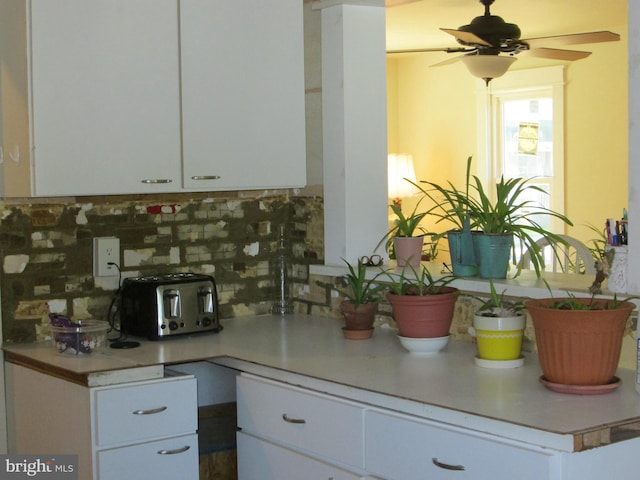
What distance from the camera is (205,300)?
3188mm

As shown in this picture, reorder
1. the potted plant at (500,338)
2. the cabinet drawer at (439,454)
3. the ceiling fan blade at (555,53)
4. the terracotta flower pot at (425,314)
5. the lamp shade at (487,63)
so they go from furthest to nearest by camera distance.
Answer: the ceiling fan blade at (555,53)
the lamp shade at (487,63)
the terracotta flower pot at (425,314)
the potted plant at (500,338)
the cabinet drawer at (439,454)

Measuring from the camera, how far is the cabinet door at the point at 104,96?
2.80 meters

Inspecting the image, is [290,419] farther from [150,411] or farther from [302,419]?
[150,411]

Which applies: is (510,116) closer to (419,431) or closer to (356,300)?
(356,300)

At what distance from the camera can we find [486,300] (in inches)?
112

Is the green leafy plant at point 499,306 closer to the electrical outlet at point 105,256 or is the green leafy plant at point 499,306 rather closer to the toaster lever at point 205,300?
the toaster lever at point 205,300

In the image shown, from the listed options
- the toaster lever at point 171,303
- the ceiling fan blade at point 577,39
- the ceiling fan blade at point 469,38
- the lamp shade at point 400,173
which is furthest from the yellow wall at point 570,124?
the toaster lever at point 171,303

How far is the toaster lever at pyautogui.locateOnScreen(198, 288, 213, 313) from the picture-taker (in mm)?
3174

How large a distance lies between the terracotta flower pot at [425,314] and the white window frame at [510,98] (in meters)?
4.30

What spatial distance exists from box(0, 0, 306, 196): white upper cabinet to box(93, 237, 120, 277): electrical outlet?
29cm

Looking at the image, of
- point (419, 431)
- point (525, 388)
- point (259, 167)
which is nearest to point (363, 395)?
point (419, 431)

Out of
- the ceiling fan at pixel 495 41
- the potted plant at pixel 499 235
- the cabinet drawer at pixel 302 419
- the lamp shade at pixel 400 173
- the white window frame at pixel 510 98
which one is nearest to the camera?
the cabinet drawer at pixel 302 419

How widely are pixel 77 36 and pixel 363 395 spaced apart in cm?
138

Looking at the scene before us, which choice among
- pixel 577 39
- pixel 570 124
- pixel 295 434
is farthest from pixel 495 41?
pixel 295 434
